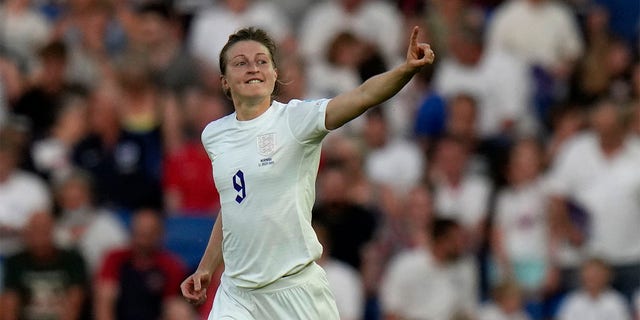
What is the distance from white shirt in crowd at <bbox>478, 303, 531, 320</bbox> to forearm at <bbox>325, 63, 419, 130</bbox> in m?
6.14

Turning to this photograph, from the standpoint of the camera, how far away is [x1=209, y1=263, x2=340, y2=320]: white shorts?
783 cm

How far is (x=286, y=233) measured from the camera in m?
7.78

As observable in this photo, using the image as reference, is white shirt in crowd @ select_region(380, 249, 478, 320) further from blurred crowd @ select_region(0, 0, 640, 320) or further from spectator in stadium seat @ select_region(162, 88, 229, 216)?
spectator in stadium seat @ select_region(162, 88, 229, 216)

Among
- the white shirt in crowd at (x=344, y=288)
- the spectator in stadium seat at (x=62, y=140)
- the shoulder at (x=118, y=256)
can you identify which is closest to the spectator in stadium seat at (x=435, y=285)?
the white shirt in crowd at (x=344, y=288)

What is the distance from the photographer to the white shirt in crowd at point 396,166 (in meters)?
14.4

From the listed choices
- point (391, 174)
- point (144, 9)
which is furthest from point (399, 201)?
point (144, 9)

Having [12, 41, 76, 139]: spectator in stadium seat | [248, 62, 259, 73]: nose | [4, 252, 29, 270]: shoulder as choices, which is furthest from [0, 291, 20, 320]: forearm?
[248, 62, 259, 73]: nose

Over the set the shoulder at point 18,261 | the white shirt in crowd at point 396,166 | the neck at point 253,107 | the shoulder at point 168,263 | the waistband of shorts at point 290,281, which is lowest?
the shoulder at point 168,263

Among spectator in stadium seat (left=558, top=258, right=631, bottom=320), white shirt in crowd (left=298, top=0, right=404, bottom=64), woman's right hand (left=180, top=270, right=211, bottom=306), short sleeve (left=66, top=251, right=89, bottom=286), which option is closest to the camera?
woman's right hand (left=180, top=270, right=211, bottom=306)

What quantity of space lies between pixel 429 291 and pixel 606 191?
1.79 meters

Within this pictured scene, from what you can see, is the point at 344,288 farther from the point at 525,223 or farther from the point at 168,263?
the point at 525,223

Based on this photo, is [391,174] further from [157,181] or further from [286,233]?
[286,233]

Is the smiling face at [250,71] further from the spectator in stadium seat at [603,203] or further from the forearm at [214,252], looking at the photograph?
the spectator in stadium seat at [603,203]

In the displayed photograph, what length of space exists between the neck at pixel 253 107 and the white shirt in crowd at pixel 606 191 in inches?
244
